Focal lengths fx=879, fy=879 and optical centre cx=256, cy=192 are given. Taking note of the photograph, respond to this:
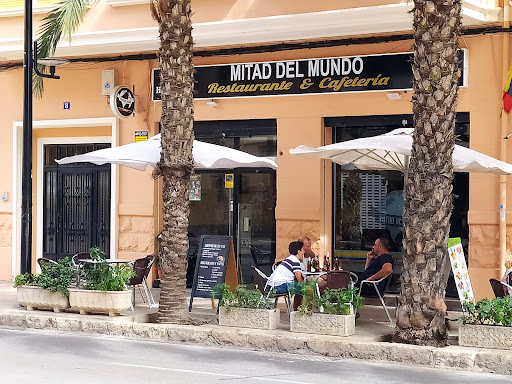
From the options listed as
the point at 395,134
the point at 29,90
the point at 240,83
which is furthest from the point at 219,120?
the point at 395,134

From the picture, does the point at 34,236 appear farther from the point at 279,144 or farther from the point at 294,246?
the point at 294,246

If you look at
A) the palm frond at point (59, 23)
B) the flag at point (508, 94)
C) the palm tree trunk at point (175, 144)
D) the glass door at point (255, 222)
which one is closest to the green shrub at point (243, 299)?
the palm tree trunk at point (175, 144)

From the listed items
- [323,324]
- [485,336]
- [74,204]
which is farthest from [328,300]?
[74,204]

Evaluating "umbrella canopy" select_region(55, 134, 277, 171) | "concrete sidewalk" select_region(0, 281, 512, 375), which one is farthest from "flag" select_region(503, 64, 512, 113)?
"umbrella canopy" select_region(55, 134, 277, 171)

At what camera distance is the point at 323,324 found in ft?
36.7

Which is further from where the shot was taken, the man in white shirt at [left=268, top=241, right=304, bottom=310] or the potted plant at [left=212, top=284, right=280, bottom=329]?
the man in white shirt at [left=268, top=241, right=304, bottom=310]

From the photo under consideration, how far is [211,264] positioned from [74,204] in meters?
6.38

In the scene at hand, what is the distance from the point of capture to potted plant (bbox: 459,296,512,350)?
10180 millimetres

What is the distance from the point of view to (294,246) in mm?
12273

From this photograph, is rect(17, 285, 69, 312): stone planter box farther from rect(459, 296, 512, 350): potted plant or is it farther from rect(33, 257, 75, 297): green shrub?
rect(459, 296, 512, 350): potted plant

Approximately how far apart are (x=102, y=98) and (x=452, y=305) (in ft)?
26.7

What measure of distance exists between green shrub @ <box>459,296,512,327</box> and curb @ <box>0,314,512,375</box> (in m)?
0.40

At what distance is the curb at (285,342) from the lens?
32.3 ft

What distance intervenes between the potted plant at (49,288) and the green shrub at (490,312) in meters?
5.85
